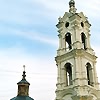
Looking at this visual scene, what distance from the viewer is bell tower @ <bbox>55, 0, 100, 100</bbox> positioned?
28094 mm

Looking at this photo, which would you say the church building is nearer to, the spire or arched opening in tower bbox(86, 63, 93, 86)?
arched opening in tower bbox(86, 63, 93, 86)

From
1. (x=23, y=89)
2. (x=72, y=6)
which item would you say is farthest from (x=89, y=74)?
(x=72, y=6)

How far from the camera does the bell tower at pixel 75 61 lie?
2809cm

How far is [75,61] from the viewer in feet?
96.1

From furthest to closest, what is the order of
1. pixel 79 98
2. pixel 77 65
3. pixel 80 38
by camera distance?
pixel 80 38, pixel 77 65, pixel 79 98

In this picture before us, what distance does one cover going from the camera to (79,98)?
2703 centimetres

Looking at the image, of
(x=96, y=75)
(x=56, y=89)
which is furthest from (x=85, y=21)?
(x=56, y=89)

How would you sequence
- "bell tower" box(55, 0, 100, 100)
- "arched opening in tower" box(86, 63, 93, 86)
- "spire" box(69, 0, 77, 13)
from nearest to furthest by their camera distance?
"bell tower" box(55, 0, 100, 100) → "arched opening in tower" box(86, 63, 93, 86) → "spire" box(69, 0, 77, 13)

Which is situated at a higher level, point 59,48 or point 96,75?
point 59,48

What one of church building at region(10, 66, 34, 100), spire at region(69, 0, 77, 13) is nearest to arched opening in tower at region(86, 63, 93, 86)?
church building at region(10, 66, 34, 100)

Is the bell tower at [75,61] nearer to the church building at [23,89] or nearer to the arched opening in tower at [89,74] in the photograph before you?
the arched opening in tower at [89,74]

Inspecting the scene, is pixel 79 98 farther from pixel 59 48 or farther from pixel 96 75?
pixel 59 48

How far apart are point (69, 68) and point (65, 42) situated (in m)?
2.97

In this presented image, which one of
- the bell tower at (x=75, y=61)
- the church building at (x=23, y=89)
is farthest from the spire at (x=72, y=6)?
the church building at (x=23, y=89)
